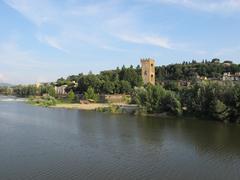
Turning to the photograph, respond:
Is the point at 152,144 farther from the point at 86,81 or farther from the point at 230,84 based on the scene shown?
the point at 86,81

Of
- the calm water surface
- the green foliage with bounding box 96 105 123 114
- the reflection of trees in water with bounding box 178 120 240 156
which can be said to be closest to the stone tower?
the green foliage with bounding box 96 105 123 114

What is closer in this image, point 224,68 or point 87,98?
point 87,98

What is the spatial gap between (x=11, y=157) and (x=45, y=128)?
13604mm

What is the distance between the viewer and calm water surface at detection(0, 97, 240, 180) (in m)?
18.6

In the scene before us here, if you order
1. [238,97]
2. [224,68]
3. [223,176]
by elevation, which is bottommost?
[223,176]

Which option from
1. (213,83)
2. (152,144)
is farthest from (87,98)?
(152,144)

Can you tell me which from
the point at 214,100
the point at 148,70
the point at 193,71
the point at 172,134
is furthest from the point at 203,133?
the point at 193,71

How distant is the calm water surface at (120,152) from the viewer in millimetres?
18609

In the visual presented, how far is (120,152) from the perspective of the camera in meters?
23.6

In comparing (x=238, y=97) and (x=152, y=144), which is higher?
(x=238, y=97)

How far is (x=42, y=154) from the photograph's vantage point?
22688mm

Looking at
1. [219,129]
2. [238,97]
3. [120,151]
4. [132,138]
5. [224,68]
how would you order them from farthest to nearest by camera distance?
1. [224,68]
2. [238,97]
3. [219,129]
4. [132,138]
5. [120,151]

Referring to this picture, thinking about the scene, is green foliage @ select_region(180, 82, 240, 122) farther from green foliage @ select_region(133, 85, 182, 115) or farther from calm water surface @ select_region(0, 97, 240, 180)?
calm water surface @ select_region(0, 97, 240, 180)

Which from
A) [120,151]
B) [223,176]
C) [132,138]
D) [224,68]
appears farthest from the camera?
[224,68]
